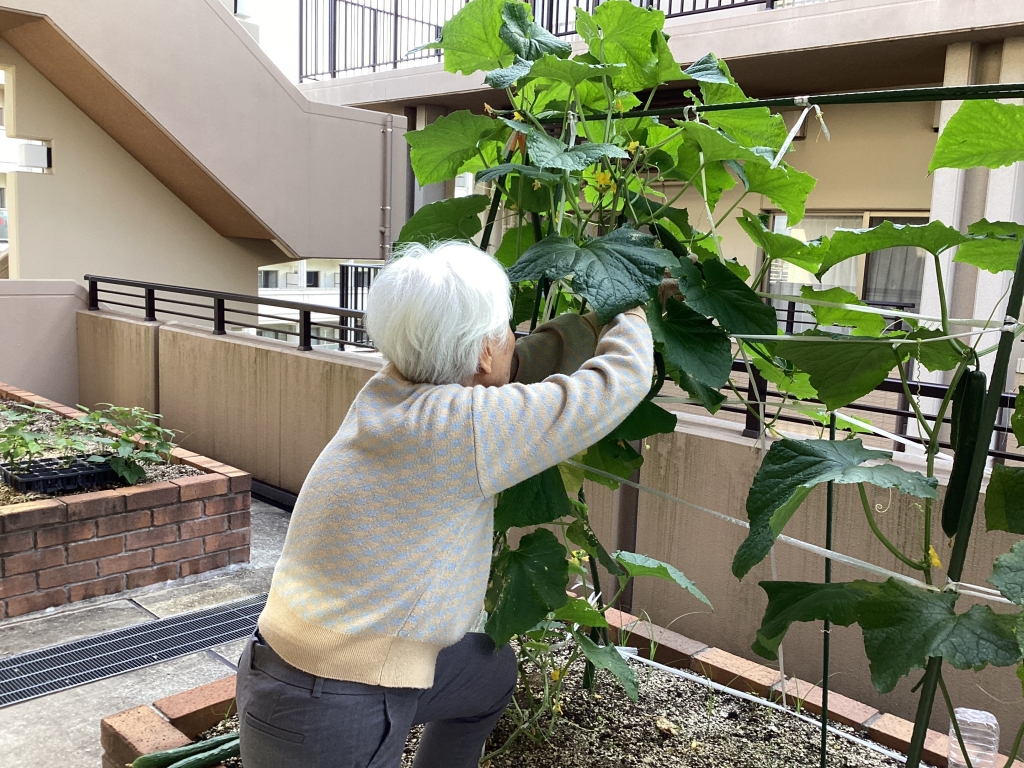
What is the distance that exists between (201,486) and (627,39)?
9.42 feet

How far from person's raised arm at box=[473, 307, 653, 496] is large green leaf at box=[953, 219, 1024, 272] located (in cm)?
54

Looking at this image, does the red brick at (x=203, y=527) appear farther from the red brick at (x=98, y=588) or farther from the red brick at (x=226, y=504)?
the red brick at (x=98, y=588)

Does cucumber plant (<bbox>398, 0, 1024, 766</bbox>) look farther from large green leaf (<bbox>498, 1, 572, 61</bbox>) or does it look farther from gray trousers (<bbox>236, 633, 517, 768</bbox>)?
gray trousers (<bbox>236, 633, 517, 768</bbox>)

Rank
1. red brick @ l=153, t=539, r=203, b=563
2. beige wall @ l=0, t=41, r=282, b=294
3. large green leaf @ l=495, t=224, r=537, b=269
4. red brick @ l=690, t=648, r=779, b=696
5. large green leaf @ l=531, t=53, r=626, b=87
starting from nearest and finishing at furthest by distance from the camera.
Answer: large green leaf @ l=531, t=53, r=626, b=87
large green leaf @ l=495, t=224, r=537, b=269
red brick @ l=690, t=648, r=779, b=696
red brick @ l=153, t=539, r=203, b=563
beige wall @ l=0, t=41, r=282, b=294

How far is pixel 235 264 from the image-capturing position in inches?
346

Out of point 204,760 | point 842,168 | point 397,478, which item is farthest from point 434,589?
point 842,168

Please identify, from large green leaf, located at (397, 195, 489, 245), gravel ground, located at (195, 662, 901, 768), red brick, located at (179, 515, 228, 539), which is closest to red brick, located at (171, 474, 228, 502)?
red brick, located at (179, 515, 228, 539)

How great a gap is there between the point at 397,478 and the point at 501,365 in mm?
254

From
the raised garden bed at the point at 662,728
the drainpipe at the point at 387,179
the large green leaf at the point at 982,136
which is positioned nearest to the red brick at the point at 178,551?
the raised garden bed at the point at 662,728

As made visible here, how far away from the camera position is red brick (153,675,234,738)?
2.05 metres

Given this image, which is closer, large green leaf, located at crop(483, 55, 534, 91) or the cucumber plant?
the cucumber plant

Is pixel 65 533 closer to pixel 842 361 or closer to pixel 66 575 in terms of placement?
pixel 66 575

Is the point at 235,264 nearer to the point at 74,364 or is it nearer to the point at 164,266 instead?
the point at 164,266

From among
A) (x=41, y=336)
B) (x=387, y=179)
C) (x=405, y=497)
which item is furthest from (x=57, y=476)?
(x=387, y=179)
